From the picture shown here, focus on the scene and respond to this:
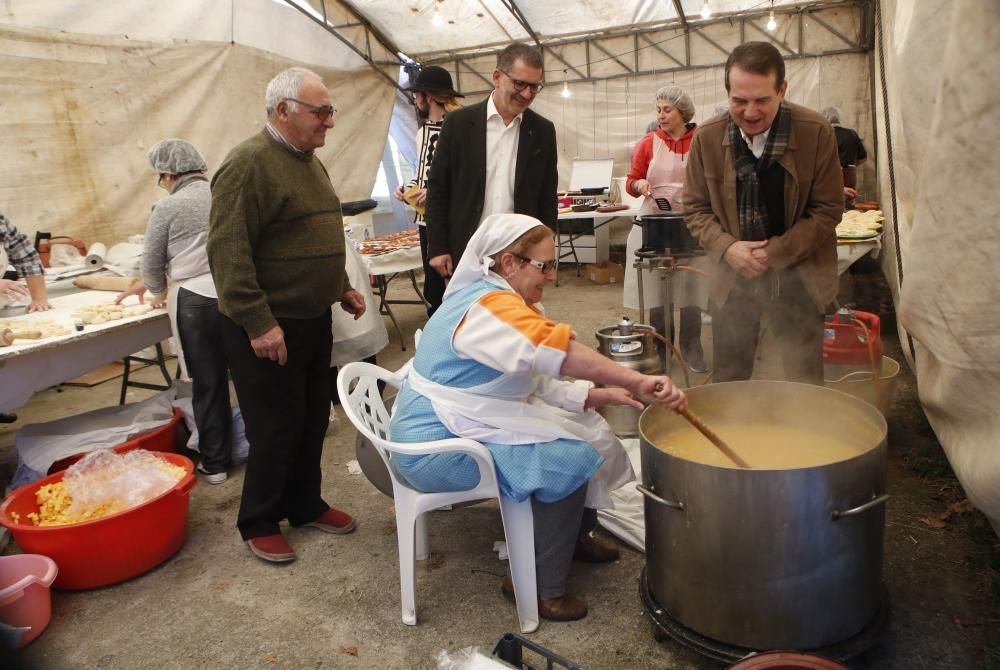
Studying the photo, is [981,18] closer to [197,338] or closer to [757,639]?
[757,639]

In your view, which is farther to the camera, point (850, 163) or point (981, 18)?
point (850, 163)

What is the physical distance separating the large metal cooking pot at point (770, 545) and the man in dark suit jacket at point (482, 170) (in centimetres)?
192

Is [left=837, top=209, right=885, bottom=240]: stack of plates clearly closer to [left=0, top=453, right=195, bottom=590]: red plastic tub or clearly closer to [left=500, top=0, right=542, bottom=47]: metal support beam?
[left=0, top=453, right=195, bottom=590]: red plastic tub

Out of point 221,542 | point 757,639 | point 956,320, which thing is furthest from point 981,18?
point 221,542

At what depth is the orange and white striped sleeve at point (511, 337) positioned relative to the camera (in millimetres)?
1979

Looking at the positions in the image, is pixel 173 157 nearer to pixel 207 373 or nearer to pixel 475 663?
pixel 207 373

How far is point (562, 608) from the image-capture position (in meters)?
2.41

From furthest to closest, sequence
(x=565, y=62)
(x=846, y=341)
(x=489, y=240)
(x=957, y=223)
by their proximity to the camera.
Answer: (x=565, y=62) → (x=846, y=341) → (x=489, y=240) → (x=957, y=223)

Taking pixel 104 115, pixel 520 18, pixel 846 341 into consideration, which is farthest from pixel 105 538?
pixel 520 18

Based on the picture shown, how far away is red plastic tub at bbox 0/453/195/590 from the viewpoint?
8.93 feet

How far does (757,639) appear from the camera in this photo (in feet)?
6.21

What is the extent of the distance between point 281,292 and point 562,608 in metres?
1.62

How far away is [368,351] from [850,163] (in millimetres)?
5456

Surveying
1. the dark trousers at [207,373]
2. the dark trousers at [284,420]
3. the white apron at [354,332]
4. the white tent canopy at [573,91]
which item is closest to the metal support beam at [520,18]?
the white tent canopy at [573,91]
